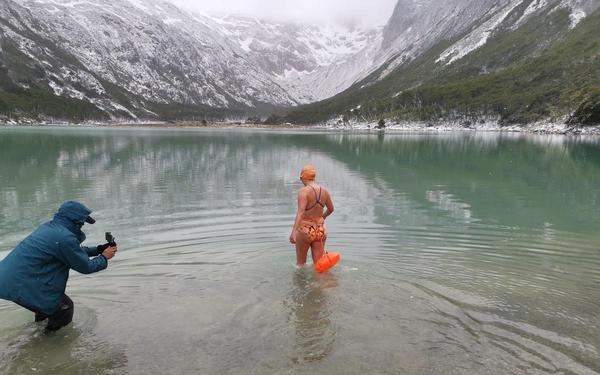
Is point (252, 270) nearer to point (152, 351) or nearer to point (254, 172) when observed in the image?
point (152, 351)

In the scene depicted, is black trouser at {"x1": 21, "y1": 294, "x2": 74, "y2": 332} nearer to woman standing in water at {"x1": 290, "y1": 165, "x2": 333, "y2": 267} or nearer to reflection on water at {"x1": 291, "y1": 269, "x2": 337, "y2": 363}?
reflection on water at {"x1": 291, "y1": 269, "x2": 337, "y2": 363}

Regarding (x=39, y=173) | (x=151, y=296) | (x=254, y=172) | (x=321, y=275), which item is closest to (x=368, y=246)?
(x=321, y=275)

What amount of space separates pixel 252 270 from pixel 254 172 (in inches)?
1125

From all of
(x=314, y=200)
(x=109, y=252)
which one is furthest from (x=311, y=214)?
(x=109, y=252)

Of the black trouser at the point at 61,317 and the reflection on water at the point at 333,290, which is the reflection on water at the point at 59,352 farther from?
the black trouser at the point at 61,317

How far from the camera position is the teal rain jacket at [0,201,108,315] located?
794 centimetres

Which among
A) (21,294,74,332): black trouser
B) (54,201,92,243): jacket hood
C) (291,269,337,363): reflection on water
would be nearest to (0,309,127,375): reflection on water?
(21,294,74,332): black trouser

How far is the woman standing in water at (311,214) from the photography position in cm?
1220

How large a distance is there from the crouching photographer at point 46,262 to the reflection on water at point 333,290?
107cm

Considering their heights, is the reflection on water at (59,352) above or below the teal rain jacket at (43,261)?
below

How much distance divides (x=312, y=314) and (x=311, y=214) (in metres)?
2.99

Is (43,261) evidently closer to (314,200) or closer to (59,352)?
(59,352)

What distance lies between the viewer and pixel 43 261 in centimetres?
800

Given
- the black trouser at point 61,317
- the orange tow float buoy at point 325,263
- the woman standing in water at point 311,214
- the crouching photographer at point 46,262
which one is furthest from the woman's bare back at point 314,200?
the black trouser at point 61,317
